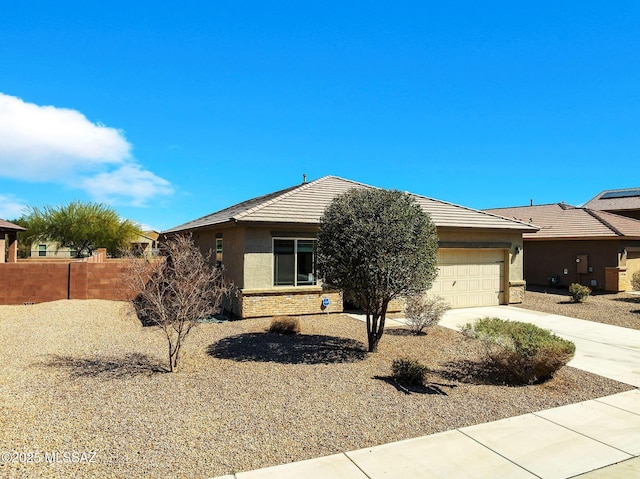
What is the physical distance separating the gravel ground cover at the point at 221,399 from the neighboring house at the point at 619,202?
28.2 m

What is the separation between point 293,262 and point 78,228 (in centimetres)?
3357

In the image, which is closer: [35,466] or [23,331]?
[35,466]

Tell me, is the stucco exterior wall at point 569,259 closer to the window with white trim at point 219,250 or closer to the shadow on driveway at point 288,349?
the shadow on driveway at point 288,349

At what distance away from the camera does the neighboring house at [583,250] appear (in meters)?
20.1

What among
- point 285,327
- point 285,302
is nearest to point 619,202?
point 285,302

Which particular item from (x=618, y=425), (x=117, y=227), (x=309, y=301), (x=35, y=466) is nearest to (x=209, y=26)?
(x=309, y=301)

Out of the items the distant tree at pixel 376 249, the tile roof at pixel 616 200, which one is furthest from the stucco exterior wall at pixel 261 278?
the tile roof at pixel 616 200

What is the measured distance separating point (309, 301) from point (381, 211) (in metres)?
6.04

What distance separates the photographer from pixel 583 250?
69.9ft

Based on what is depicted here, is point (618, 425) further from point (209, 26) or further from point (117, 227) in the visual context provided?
point (117, 227)

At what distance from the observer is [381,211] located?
8.23 m

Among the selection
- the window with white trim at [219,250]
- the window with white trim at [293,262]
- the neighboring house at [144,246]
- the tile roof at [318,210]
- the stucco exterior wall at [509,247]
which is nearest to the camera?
the tile roof at [318,210]

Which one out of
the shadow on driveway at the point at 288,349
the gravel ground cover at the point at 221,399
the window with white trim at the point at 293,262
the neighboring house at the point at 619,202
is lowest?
the gravel ground cover at the point at 221,399

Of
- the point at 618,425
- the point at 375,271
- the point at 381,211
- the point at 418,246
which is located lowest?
the point at 618,425
